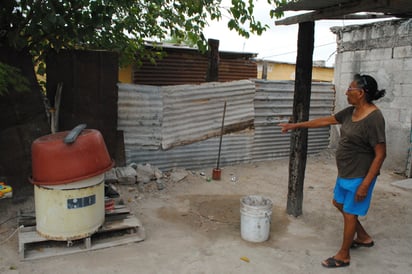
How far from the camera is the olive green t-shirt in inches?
133

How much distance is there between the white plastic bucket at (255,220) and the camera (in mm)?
4137

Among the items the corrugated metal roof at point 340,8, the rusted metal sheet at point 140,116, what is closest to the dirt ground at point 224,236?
the rusted metal sheet at point 140,116

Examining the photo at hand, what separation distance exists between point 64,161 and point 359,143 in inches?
113

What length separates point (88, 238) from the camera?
3828mm

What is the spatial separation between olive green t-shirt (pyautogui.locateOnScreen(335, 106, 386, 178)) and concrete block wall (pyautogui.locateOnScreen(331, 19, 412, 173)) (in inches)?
191

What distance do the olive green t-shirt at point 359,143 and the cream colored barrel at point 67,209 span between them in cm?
252

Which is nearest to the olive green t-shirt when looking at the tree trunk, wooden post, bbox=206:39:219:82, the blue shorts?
the blue shorts

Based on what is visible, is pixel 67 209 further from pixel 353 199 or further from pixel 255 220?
pixel 353 199

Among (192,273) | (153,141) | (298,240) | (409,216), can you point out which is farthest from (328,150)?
(192,273)

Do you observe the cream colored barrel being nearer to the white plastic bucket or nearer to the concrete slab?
the white plastic bucket

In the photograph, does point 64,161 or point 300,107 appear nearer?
point 64,161

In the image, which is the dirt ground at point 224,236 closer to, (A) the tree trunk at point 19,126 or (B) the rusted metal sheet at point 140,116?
(A) the tree trunk at point 19,126

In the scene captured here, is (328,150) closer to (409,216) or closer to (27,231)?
(409,216)

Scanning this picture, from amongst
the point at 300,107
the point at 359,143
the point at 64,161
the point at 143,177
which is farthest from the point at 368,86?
the point at 143,177
